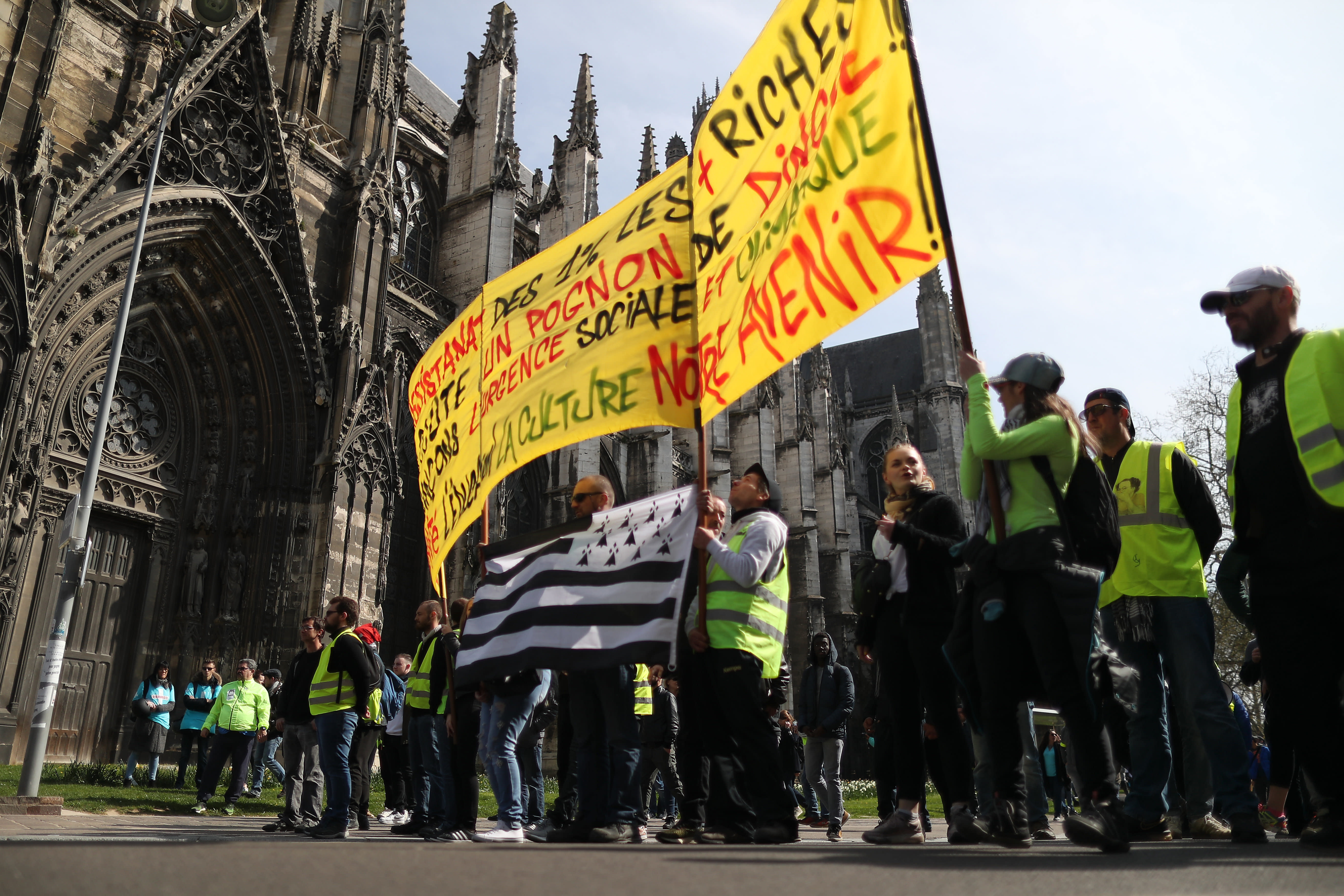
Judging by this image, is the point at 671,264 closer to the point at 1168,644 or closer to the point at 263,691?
the point at 1168,644

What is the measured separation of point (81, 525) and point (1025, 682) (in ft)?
28.9

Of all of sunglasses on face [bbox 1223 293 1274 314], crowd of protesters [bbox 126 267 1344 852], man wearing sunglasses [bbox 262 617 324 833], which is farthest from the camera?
man wearing sunglasses [bbox 262 617 324 833]

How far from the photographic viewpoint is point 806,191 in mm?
4074

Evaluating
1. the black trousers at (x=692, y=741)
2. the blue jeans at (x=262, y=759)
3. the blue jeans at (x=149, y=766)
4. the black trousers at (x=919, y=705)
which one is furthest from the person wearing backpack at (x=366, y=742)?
the black trousers at (x=919, y=705)

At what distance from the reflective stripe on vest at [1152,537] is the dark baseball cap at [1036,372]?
0.79 metres

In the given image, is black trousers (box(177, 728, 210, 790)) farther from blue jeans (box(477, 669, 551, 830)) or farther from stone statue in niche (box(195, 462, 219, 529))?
blue jeans (box(477, 669, 551, 830))

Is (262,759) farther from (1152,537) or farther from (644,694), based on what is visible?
(1152,537)

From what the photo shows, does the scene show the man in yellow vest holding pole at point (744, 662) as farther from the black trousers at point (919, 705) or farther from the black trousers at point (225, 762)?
the black trousers at point (225, 762)

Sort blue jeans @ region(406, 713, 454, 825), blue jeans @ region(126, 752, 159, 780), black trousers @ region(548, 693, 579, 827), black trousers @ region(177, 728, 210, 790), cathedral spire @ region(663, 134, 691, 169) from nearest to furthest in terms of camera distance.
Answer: black trousers @ region(548, 693, 579, 827) < blue jeans @ region(406, 713, 454, 825) < blue jeans @ region(126, 752, 159, 780) < black trousers @ region(177, 728, 210, 790) < cathedral spire @ region(663, 134, 691, 169)

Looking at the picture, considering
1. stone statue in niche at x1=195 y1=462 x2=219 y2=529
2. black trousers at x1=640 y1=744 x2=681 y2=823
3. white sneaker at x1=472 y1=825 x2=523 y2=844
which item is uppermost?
stone statue in niche at x1=195 y1=462 x2=219 y2=529

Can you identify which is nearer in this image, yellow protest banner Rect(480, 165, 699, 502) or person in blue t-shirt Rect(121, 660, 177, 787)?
yellow protest banner Rect(480, 165, 699, 502)

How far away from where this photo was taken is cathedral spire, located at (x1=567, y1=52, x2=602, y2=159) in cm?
2447

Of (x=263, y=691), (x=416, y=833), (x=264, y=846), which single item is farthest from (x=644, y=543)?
(x=263, y=691)

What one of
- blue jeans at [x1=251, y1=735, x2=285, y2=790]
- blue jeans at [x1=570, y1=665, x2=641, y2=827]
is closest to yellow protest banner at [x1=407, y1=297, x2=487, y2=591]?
blue jeans at [x1=570, y1=665, x2=641, y2=827]
